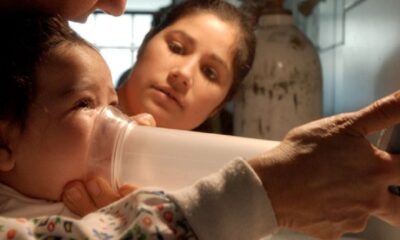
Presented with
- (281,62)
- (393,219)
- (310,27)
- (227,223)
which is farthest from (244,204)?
(310,27)

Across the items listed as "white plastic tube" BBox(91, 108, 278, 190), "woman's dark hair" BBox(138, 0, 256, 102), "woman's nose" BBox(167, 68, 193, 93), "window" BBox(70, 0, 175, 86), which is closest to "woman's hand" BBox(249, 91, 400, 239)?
"white plastic tube" BBox(91, 108, 278, 190)

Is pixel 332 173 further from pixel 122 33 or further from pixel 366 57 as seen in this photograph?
pixel 122 33

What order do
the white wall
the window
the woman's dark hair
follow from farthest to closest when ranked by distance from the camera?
1. the window
2. the woman's dark hair
3. the white wall

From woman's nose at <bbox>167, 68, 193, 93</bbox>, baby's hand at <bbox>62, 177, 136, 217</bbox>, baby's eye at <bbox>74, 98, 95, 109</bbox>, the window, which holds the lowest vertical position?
the window

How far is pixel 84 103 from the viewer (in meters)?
0.62

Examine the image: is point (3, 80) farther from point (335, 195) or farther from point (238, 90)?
point (238, 90)

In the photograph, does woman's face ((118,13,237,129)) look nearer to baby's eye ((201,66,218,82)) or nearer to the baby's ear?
baby's eye ((201,66,218,82))

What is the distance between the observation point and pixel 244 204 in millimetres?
446

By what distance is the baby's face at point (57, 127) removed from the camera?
0.59 metres

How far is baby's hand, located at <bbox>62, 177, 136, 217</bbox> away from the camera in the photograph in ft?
2.06

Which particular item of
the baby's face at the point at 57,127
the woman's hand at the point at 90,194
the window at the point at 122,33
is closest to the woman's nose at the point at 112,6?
the baby's face at the point at 57,127

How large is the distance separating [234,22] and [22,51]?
71cm

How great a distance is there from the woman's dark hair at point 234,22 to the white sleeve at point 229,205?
748mm

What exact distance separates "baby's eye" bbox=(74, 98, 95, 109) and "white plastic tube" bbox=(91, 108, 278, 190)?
1cm
